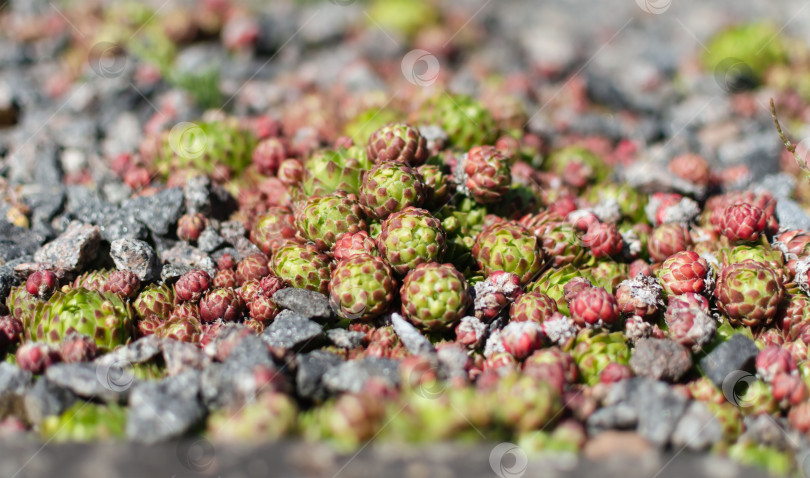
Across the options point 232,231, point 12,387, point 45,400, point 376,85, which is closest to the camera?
point 45,400

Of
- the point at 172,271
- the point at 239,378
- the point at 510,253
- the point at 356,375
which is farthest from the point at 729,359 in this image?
the point at 172,271

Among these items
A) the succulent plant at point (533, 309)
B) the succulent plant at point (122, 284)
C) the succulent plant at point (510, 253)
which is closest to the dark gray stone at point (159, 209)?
the succulent plant at point (122, 284)

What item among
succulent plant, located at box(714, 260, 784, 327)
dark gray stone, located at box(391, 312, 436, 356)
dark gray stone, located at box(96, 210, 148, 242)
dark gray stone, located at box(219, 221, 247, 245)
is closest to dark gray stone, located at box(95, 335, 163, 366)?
dark gray stone, located at box(96, 210, 148, 242)

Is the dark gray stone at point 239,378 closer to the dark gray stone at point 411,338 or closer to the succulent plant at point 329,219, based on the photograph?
the dark gray stone at point 411,338

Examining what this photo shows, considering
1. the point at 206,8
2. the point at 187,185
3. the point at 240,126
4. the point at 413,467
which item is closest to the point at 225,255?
the point at 187,185

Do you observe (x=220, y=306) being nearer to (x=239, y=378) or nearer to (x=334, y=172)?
(x=239, y=378)
